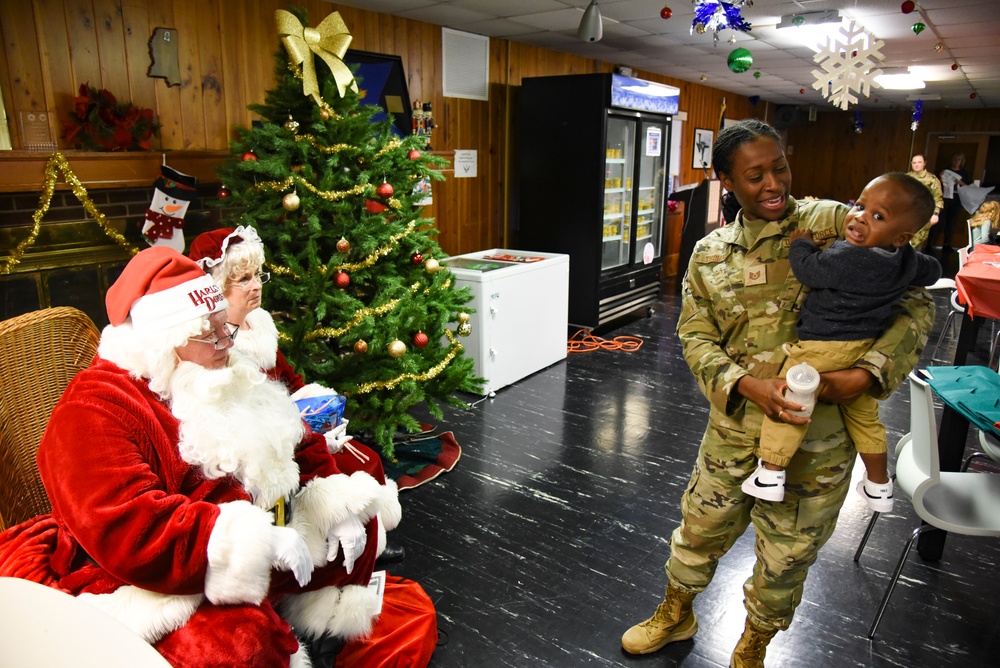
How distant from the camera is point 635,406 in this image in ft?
12.8

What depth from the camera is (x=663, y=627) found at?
1890 mm

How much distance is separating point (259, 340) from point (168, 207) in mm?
1434

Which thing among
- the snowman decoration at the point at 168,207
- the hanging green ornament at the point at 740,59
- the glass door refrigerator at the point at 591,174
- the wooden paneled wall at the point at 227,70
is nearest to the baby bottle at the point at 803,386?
the snowman decoration at the point at 168,207

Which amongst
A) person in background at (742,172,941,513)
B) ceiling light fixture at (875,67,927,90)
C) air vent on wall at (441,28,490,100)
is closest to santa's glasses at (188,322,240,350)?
person in background at (742,172,941,513)

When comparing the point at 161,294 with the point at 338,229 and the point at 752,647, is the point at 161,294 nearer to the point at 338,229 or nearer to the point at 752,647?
the point at 338,229

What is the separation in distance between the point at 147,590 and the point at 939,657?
2128 mm

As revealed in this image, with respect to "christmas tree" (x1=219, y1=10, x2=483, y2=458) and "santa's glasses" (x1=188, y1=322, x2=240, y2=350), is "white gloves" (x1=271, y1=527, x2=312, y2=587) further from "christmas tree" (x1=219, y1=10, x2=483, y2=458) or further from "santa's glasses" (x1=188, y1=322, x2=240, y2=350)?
"christmas tree" (x1=219, y1=10, x2=483, y2=458)

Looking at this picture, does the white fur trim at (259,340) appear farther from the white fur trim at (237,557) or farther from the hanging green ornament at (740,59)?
the hanging green ornament at (740,59)

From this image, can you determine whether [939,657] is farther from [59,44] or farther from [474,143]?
[474,143]

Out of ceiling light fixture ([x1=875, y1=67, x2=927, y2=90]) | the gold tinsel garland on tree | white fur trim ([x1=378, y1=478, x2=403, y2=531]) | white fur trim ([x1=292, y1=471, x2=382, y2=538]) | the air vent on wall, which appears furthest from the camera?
ceiling light fixture ([x1=875, y1=67, x2=927, y2=90])

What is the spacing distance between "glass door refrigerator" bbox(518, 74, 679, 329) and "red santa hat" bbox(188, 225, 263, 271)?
343cm

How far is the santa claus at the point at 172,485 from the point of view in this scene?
1227 millimetres

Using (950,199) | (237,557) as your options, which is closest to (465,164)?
(237,557)

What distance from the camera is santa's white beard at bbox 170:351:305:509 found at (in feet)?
4.41
